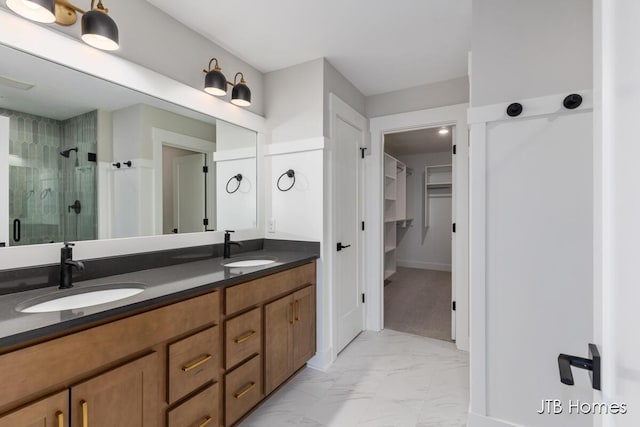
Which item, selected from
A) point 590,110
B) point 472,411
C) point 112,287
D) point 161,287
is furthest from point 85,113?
point 472,411

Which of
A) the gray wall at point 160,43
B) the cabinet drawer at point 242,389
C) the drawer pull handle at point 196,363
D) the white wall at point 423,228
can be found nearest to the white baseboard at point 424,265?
the white wall at point 423,228

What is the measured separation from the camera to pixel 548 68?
144 cm

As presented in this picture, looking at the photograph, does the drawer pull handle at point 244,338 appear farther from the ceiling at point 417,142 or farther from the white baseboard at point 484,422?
the ceiling at point 417,142

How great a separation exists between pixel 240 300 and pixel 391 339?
186 centimetres

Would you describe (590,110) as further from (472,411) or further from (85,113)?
(85,113)

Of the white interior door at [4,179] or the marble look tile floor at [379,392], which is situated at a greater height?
the white interior door at [4,179]

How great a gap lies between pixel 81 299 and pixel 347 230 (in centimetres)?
196

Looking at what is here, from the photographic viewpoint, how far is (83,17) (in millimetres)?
1293

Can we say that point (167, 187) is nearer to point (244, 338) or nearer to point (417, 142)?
point (244, 338)

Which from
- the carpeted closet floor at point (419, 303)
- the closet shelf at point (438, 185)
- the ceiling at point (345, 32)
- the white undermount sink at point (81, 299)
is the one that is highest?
the ceiling at point (345, 32)

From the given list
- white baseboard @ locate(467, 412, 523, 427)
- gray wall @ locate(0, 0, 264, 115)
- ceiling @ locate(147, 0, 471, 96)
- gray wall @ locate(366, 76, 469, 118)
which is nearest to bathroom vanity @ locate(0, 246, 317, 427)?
white baseboard @ locate(467, 412, 523, 427)

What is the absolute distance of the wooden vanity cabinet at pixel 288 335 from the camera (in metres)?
1.81

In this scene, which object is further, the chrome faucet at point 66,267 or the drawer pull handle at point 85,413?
the chrome faucet at point 66,267

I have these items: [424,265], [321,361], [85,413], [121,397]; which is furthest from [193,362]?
[424,265]
